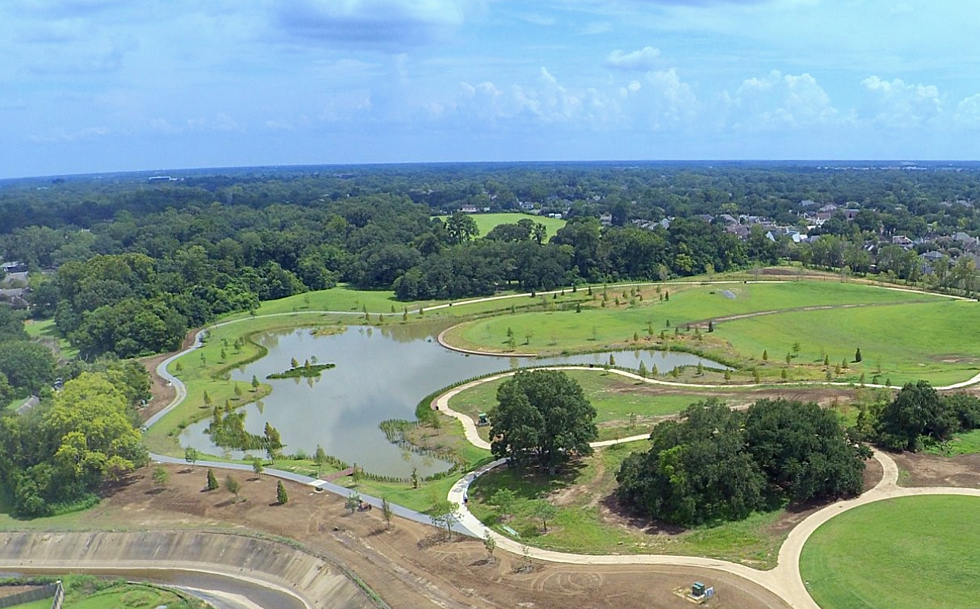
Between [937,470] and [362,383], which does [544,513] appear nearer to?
[937,470]

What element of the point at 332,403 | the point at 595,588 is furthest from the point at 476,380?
the point at 595,588

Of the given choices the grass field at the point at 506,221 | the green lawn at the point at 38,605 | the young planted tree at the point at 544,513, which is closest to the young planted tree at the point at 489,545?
the young planted tree at the point at 544,513

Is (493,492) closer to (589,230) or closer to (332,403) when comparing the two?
(332,403)

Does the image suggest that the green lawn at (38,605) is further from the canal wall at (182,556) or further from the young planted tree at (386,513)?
the young planted tree at (386,513)

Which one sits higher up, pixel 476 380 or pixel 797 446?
pixel 797 446

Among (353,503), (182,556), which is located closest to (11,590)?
(182,556)

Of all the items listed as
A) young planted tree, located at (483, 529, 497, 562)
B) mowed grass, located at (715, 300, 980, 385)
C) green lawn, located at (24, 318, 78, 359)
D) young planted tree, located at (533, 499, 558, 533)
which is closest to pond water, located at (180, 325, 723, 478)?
young planted tree, located at (533, 499, 558, 533)
